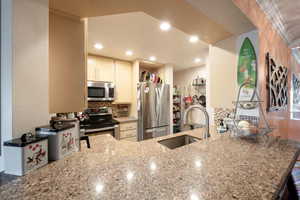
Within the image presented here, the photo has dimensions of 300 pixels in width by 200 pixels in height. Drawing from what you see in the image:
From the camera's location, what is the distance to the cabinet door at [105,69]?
9.28 feet

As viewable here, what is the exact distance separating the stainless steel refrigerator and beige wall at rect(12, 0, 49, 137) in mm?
2334

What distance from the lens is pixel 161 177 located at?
0.57 meters

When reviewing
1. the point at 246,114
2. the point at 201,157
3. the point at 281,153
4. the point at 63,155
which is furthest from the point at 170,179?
the point at 246,114

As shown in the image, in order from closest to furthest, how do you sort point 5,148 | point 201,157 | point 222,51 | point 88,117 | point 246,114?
point 5,148, point 201,157, point 246,114, point 222,51, point 88,117

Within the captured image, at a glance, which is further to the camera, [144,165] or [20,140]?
[144,165]

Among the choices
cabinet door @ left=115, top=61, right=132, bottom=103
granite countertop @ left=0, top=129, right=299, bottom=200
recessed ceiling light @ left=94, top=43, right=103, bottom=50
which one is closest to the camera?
granite countertop @ left=0, top=129, right=299, bottom=200

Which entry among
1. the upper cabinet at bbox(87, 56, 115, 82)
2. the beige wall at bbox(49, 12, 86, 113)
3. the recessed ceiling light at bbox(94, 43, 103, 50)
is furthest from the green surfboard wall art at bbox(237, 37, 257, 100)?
the upper cabinet at bbox(87, 56, 115, 82)

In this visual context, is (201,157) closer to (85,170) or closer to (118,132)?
(85,170)

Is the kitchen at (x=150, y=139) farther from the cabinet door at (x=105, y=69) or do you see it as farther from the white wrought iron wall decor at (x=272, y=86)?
the cabinet door at (x=105, y=69)

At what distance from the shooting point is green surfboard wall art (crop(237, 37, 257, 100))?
4.57 feet

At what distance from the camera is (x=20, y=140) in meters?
0.57

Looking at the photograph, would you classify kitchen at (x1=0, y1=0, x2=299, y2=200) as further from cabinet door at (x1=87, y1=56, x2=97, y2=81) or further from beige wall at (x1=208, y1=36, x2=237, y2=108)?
cabinet door at (x1=87, y1=56, x2=97, y2=81)

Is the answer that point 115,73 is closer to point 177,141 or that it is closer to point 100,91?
point 100,91

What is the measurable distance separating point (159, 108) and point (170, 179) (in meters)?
2.68
